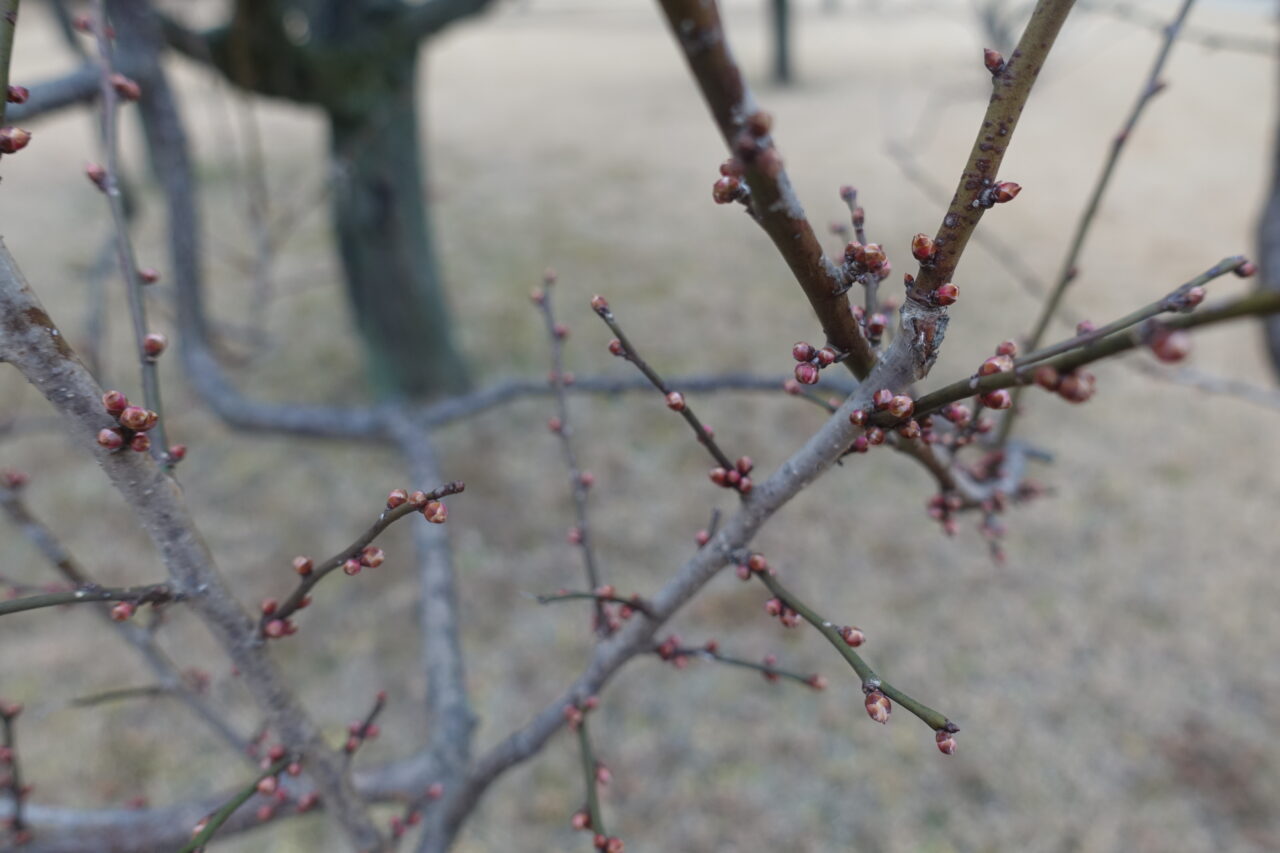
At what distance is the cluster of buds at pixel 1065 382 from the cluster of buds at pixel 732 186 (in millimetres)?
253

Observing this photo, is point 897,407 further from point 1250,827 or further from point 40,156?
point 40,156

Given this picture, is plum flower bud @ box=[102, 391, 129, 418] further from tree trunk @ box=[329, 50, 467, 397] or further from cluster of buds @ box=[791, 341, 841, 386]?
tree trunk @ box=[329, 50, 467, 397]

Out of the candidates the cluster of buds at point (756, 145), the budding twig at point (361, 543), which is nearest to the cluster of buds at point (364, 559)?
the budding twig at point (361, 543)

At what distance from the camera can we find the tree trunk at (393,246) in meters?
4.30

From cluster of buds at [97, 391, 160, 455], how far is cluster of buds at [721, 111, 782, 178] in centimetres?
60

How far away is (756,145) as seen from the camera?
541 millimetres

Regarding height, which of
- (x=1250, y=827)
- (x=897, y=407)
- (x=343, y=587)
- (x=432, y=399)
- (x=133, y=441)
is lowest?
(x=343, y=587)

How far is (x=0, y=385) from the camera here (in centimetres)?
534

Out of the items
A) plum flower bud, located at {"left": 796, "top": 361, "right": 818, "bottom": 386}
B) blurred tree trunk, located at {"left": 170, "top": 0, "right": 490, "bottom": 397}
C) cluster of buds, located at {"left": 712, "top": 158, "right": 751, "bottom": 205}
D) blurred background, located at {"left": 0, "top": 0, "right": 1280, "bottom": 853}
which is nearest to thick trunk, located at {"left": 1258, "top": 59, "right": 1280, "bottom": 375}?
blurred background, located at {"left": 0, "top": 0, "right": 1280, "bottom": 853}

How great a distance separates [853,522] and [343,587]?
8.83 feet

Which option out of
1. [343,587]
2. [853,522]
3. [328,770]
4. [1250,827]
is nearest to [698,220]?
[853,522]

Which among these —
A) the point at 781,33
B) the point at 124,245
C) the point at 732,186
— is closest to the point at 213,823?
the point at 124,245

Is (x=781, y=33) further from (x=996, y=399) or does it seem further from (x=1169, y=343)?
(x=1169, y=343)

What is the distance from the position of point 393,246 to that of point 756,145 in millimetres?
4461
